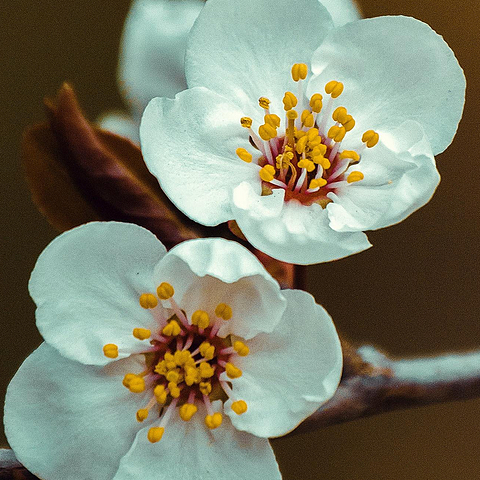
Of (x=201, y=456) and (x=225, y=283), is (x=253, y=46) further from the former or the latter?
(x=201, y=456)

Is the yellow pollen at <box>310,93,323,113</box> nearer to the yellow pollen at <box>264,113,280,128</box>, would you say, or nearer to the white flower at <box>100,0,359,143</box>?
the yellow pollen at <box>264,113,280,128</box>

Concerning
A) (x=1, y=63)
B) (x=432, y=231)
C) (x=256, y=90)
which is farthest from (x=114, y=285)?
(x=1, y=63)

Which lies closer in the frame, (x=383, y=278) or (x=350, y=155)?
(x=350, y=155)

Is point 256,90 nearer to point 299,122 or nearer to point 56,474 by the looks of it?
point 299,122

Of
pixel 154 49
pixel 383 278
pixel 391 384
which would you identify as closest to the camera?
pixel 391 384

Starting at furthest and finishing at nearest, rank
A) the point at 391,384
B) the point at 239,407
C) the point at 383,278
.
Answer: the point at 383,278 < the point at 391,384 < the point at 239,407

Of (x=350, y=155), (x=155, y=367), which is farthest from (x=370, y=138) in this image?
(x=155, y=367)
